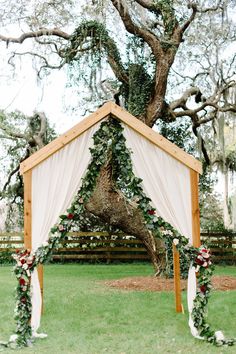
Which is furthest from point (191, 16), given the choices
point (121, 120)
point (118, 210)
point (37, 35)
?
point (121, 120)

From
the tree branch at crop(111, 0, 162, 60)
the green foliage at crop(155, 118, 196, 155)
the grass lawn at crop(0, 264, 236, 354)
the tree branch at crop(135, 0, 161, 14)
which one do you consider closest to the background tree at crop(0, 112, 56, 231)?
the green foliage at crop(155, 118, 196, 155)

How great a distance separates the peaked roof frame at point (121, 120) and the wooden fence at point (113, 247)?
26.9 ft

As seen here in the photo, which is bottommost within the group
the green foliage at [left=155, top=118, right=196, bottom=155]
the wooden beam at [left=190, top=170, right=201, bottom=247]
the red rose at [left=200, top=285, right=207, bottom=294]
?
the red rose at [left=200, top=285, right=207, bottom=294]

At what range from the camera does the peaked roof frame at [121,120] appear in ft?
20.5

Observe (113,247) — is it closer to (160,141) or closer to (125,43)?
(125,43)

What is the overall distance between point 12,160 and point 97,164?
935 centimetres

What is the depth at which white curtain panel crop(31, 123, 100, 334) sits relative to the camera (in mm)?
6148

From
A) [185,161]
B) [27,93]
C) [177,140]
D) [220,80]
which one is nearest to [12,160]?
[27,93]

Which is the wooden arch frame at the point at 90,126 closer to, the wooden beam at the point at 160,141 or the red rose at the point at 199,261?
the wooden beam at the point at 160,141

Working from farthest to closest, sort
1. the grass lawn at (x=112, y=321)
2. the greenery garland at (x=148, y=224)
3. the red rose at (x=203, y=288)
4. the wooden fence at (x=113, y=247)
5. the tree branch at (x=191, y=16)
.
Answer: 1. the wooden fence at (x=113, y=247)
2. the tree branch at (x=191, y=16)
3. the red rose at (x=203, y=288)
4. the greenery garland at (x=148, y=224)
5. the grass lawn at (x=112, y=321)

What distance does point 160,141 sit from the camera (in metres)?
6.34

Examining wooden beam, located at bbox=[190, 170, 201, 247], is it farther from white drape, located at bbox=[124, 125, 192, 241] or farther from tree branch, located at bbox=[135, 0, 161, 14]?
tree branch, located at bbox=[135, 0, 161, 14]

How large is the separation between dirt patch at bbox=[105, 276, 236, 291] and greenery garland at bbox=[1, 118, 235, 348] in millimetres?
3245

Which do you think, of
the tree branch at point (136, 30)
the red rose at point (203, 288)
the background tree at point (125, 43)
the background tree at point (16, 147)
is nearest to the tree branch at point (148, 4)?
the background tree at point (125, 43)
